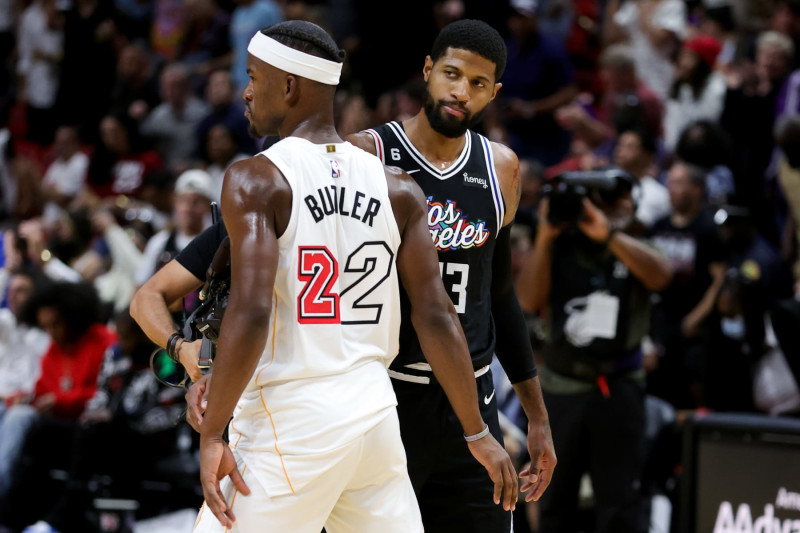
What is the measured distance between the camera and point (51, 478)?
8.16 metres

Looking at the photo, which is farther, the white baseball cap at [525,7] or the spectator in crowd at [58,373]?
the white baseball cap at [525,7]

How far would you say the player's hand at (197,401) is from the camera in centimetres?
325

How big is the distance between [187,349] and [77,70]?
11395 millimetres

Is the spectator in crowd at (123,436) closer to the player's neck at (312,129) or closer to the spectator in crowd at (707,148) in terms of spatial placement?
the spectator in crowd at (707,148)

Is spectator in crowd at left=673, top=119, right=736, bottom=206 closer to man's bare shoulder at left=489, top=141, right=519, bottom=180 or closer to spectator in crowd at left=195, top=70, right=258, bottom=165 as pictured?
spectator in crowd at left=195, top=70, right=258, bottom=165

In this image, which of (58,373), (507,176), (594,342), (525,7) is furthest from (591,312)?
(525,7)

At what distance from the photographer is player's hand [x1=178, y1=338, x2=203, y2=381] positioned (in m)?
3.53

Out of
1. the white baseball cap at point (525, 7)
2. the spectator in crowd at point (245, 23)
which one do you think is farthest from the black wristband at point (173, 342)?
the spectator in crowd at point (245, 23)

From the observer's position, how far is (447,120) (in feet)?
13.0

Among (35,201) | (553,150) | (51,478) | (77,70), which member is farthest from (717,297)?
(77,70)

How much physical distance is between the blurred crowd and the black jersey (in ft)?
6.23

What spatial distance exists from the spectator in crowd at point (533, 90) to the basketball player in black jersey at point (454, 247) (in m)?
6.54

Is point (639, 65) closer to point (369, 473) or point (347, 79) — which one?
point (347, 79)

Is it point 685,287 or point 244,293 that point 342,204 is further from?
point 685,287
